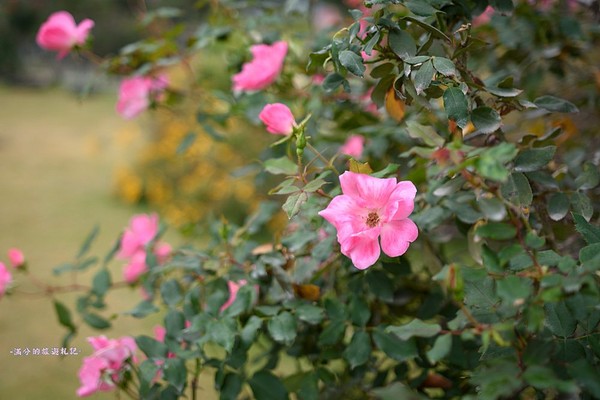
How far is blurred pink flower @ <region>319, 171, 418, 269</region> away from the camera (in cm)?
44

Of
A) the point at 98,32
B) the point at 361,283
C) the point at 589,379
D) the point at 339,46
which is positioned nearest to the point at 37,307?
the point at 361,283

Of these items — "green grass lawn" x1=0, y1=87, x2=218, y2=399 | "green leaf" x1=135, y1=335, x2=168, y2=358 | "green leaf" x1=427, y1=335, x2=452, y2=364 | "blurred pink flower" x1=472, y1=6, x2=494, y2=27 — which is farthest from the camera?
"green grass lawn" x1=0, y1=87, x2=218, y2=399

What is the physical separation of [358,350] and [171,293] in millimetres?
233

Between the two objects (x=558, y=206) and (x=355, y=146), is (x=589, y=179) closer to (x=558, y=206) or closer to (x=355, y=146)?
(x=558, y=206)

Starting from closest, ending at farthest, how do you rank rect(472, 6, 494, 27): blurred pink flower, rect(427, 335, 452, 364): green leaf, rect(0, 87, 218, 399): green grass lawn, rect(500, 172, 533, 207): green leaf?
rect(427, 335, 452, 364): green leaf
rect(500, 172, 533, 207): green leaf
rect(472, 6, 494, 27): blurred pink flower
rect(0, 87, 218, 399): green grass lawn

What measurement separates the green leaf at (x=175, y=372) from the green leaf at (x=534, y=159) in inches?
14.4

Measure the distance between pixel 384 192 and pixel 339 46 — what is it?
146mm

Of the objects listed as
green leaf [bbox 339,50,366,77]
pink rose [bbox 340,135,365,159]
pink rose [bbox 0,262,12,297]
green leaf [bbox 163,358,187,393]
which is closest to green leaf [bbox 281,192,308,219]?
green leaf [bbox 339,50,366,77]

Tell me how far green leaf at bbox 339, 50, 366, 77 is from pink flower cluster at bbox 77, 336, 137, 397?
15.9 inches

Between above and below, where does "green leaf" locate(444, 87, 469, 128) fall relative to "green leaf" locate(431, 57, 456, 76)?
below

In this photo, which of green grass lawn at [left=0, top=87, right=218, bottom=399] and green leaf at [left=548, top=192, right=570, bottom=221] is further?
green grass lawn at [left=0, top=87, right=218, bottom=399]

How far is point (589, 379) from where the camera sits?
0.37 m

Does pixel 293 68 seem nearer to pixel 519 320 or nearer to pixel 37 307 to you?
pixel 519 320

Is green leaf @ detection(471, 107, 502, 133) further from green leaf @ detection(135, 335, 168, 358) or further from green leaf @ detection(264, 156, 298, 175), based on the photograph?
green leaf @ detection(135, 335, 168, 358)
